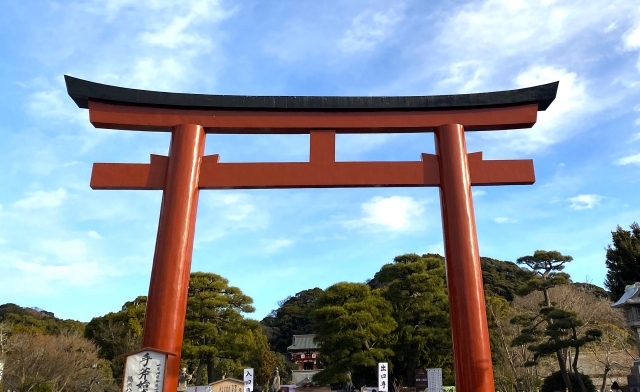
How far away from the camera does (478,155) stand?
707 centimetres

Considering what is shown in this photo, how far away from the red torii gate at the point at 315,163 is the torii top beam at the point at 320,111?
1cm

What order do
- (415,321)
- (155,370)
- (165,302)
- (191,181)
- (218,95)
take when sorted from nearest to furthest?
(155,370) → (165,302) → (191,181) → (218,95) → (415,321)

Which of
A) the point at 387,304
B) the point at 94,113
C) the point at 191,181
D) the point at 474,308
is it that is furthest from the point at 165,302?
the point at 387,304

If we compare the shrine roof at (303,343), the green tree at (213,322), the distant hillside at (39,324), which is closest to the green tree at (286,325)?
the shrine roof at (303,343)

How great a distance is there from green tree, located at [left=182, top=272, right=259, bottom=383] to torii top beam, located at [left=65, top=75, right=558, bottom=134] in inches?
611

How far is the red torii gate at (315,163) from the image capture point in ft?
20.1

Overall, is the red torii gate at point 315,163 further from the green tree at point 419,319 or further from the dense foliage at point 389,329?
the green tree at point 419,319

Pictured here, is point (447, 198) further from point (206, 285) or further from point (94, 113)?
point (206, 285)

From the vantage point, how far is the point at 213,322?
22.3 meters

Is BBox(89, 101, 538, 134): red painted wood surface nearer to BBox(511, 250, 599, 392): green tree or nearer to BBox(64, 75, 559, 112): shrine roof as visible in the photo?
BBox(64, 75, 559, 112): shrine roof

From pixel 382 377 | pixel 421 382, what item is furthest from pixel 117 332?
→ pixel 382 377

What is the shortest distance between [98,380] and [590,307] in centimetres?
1925

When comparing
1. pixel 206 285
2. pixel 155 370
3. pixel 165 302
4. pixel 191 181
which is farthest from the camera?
pixel 206 285

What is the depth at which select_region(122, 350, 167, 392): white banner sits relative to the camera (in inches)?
210
